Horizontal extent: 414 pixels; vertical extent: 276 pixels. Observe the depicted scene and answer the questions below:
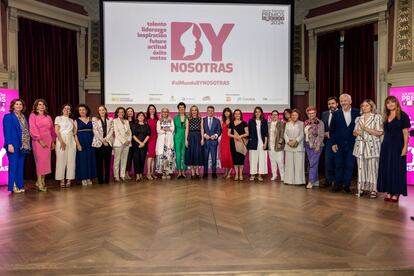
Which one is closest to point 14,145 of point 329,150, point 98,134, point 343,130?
point 98,134

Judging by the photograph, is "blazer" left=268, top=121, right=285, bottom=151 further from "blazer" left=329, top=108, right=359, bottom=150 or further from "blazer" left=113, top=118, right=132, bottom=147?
"blazer" left=113, top=118, right=132, bottom=147

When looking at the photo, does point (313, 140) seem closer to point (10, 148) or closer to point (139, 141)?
point (139, 141)

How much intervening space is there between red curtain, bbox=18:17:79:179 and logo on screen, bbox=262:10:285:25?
3.95 m

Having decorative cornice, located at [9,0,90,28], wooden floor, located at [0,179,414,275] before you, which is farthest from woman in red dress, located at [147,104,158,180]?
decorative cornice, located at [9,0,90,28]

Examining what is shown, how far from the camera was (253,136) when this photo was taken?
638 cm

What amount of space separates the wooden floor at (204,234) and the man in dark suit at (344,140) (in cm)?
35

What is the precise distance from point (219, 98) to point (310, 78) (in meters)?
2.29

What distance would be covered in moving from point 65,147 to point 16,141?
2.29ft

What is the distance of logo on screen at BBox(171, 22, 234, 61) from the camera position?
703 cm

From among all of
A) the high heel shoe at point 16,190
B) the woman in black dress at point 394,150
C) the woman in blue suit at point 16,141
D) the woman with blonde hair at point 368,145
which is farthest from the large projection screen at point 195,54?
the woman in black dress at point 394,150

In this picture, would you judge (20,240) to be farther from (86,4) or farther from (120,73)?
(86,4)

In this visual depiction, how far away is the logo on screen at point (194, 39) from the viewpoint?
23.1 feet

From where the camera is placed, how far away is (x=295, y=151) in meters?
5.87

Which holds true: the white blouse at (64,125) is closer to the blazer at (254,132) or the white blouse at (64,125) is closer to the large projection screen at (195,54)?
the large projection screen at (195,54)
